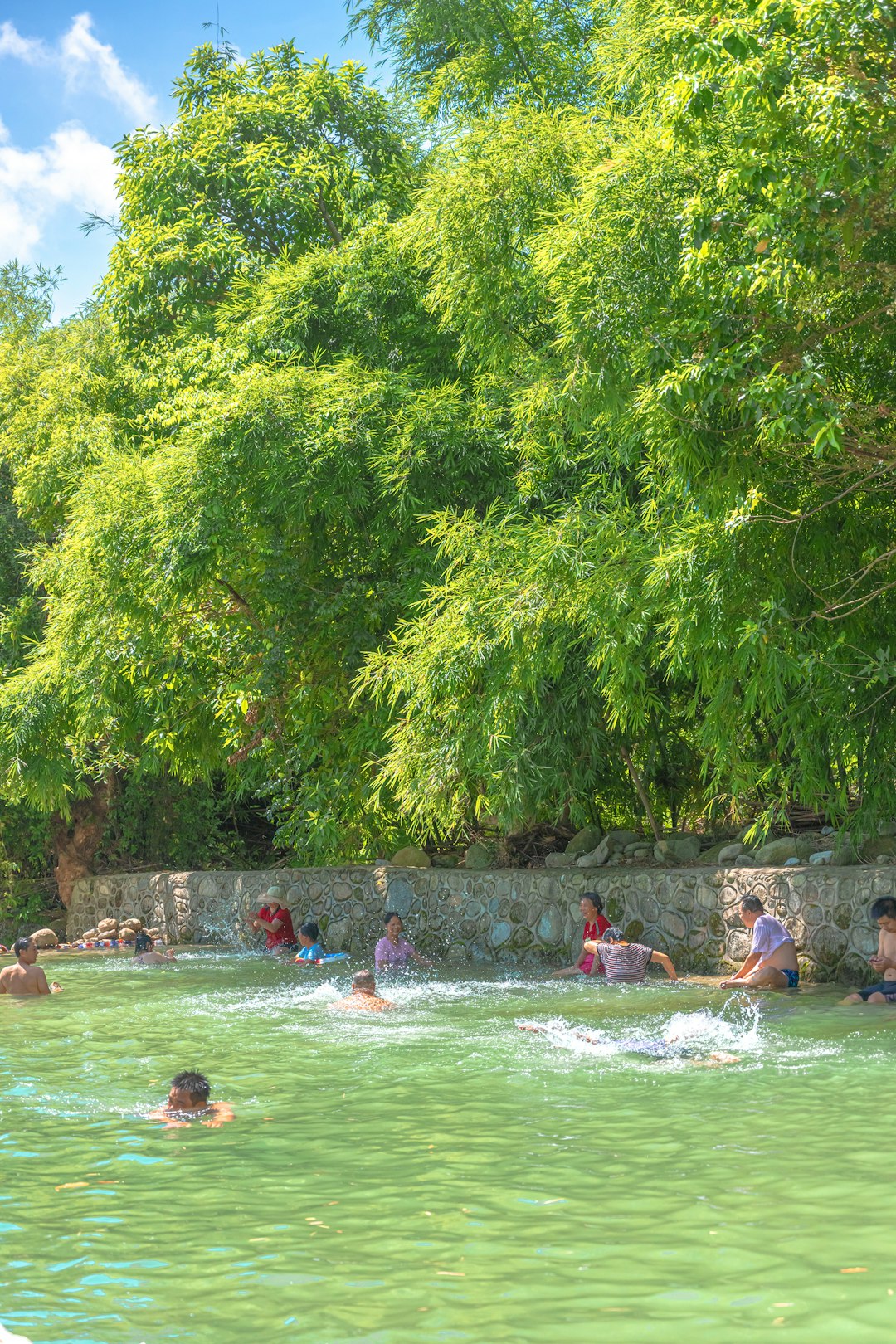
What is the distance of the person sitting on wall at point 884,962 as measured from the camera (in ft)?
35.6

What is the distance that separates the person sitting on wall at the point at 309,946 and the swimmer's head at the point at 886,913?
7803 millimetres

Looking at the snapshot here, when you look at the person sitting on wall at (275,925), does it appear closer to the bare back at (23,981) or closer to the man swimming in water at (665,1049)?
the bare back at (23,981)

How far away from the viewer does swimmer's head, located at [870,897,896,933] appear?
36.0ft

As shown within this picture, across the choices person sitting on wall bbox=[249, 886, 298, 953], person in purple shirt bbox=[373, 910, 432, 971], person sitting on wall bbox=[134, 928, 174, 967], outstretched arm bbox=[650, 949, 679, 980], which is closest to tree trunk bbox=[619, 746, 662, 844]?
outstretched arm bbox=[650, 949, 679, 980]

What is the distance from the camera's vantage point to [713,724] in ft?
39.7

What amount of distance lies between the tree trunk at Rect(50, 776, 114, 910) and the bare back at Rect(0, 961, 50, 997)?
36.5 feet

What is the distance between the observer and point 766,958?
1182 cm

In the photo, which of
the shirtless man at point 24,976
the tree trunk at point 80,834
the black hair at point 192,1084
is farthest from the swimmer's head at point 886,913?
the tree trunk at point 80,834

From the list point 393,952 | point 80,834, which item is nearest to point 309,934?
point 393,952

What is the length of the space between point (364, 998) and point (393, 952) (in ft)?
9.49

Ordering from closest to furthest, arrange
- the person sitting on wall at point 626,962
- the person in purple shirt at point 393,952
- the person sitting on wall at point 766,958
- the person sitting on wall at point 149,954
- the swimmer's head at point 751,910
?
1. the person sitting on wall at point 766,958
2. the swimmer's head at point 751,910
3. the person sitting on wall at point 626,962
4. the person in purple shirt at point 393,952
5. the person sitting on wall at point 149,954

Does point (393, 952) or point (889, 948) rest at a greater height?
point (889, 948)

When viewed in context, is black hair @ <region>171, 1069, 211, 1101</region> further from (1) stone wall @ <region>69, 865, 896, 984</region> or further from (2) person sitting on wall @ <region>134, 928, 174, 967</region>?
(2) person sitting on wall @ <region>134, 928, 174, 967</region>

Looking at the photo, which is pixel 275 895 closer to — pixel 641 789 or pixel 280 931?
pixel 280 931
